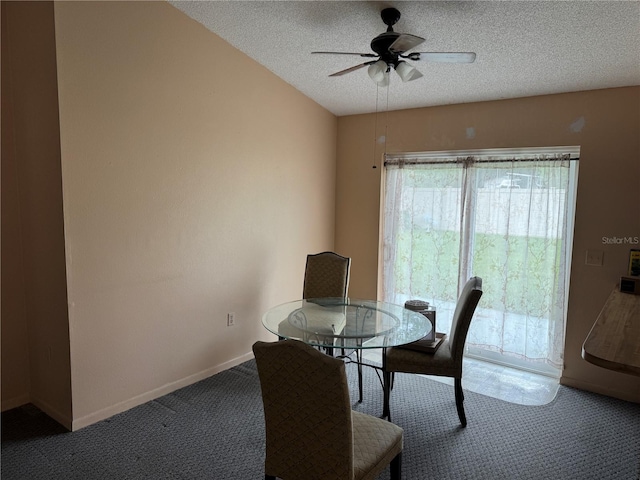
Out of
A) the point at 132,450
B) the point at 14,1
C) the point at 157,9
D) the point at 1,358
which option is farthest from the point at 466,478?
the point at 14,1

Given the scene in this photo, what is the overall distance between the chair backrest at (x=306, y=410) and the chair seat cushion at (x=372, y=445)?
12cm

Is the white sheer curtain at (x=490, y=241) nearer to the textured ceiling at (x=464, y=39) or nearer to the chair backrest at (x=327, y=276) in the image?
the textured ceiling at (x=464, y=39)

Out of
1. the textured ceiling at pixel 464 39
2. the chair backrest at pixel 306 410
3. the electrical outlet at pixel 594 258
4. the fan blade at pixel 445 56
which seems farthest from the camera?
the electrical outlet at pixel 594 258

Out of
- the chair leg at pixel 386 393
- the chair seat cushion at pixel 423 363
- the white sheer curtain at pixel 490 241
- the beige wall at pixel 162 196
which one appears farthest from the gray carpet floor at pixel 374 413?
the white sheer curtain at pixel 490 241

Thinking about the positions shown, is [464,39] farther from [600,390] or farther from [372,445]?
[600,390]

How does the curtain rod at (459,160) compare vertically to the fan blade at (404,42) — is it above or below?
below

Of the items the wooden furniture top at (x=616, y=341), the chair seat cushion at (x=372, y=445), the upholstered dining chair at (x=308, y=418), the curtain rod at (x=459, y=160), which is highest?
the curtain rod at (x=459, y=160)

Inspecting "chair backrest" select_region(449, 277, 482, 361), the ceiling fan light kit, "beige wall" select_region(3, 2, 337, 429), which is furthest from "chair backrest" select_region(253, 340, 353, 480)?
the ceiling fan light kit

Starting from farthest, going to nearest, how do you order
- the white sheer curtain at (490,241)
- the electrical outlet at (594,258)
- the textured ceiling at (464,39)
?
the white sheer curtain at (490,241) → the electrical outlet at (594,258) → the textured ceiling at (464,39)

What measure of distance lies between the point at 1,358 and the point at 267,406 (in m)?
2.27

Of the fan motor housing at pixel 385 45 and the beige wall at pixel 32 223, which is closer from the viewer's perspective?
the fan motor housing at pixel 385 45

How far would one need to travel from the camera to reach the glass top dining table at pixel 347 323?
236cm

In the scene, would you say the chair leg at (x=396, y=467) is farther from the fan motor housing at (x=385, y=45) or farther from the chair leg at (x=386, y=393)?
the fan motor housing at (x=385, y=45)

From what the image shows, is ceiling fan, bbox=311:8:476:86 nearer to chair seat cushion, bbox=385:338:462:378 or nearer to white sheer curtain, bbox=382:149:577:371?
white sheer curtain, bbox=382:149:577:371
